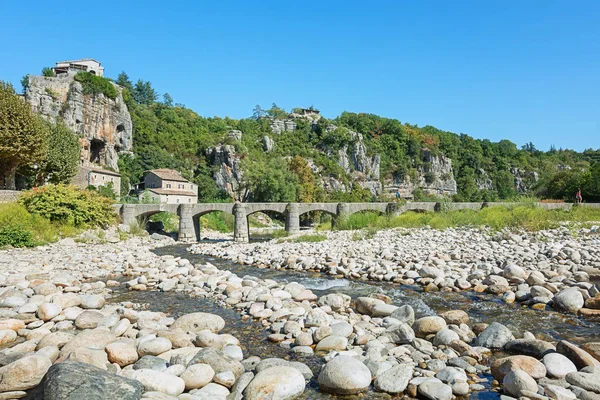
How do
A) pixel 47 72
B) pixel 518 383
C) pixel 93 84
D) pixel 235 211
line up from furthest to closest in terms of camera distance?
1. pixel 47 72
2. pixel 93 84
3. pixel 235 211
4. pixel 518 383

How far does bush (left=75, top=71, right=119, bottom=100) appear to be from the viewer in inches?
1951

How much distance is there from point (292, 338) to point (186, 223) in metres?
25.1

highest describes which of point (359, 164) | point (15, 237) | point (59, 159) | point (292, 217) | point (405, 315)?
point (359, 164)

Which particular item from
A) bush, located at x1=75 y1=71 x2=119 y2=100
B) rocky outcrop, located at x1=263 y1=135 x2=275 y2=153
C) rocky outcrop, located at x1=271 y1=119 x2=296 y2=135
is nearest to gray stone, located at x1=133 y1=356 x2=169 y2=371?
bush, located at x1=75 y1=71 x2=119 y2=100

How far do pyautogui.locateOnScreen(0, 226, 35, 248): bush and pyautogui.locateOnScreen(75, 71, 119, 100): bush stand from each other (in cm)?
3837

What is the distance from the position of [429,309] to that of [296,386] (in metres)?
4.64

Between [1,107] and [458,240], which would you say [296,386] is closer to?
[458,240]

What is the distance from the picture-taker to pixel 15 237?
1700cm

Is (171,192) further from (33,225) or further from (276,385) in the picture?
(276,385)

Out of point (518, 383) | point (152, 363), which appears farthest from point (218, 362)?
point (518, 383)

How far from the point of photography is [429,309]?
26.3 feet

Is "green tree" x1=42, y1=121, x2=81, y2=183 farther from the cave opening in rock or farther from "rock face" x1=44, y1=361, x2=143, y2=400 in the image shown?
"rock face" x1=44, y1=361, x2=143, y2=400

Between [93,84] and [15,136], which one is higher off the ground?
[93,84]

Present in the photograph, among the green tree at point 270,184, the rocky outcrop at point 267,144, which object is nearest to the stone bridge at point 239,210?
the green tree at point 270,184
